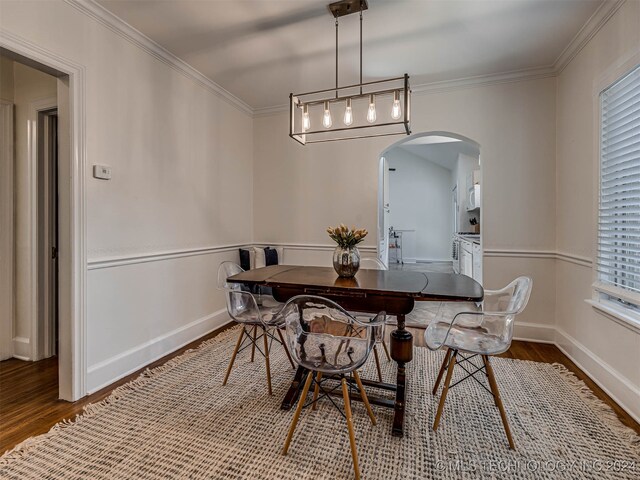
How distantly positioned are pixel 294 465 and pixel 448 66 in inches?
135

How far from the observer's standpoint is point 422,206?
32.7 feet

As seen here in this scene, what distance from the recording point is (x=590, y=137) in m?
2.44

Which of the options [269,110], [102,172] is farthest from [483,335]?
[269,110]

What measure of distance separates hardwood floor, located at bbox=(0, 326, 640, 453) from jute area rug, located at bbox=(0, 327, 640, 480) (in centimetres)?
10

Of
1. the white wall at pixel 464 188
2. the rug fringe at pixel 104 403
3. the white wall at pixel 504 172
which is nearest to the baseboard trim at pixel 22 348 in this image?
the rug fringe at pixel 104 403

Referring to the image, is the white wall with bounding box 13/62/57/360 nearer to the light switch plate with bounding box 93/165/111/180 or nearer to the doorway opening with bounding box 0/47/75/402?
the doorway opening with bounding box 0/47/75/402

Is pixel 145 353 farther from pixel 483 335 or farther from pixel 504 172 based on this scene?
pixel 504 172

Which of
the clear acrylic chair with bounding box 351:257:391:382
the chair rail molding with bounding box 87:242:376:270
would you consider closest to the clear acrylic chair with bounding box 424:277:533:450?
the clear acrylic chair with bounding box 351:257:391:382

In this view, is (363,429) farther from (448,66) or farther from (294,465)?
(448,66)

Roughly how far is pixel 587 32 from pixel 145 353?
14.2ft

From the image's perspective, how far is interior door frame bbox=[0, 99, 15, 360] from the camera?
8.76 ft

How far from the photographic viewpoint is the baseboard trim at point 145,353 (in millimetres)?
2230

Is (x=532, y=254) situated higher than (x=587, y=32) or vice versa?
(x=587, y=32)

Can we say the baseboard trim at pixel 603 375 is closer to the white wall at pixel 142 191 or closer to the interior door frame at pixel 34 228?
the white wall at pixel 142 191
